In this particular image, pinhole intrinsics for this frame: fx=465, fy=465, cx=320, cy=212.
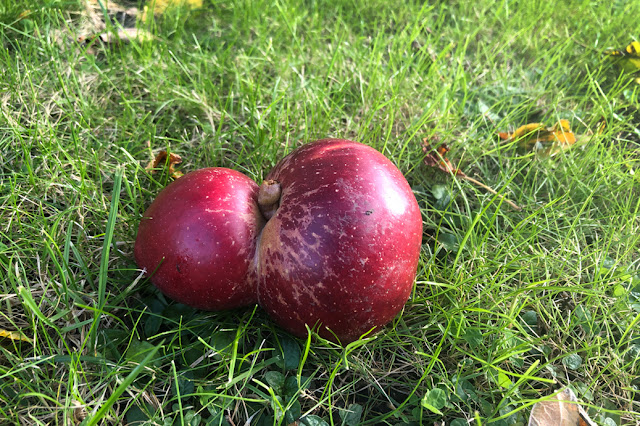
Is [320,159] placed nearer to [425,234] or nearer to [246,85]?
[425,234]

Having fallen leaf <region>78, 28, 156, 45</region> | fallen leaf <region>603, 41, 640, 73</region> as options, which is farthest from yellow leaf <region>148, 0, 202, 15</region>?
fallen leaf <region>603, 41, 640, 73</region>

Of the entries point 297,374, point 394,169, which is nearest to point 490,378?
point 297,374

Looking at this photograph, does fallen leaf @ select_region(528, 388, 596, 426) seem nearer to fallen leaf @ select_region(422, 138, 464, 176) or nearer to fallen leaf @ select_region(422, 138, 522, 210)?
fallen leaf @ select_region(422, 138, 522, 210)

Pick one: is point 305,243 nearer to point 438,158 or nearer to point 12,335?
point 12,335

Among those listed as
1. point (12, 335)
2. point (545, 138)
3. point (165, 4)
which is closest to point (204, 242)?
point (12, 335)

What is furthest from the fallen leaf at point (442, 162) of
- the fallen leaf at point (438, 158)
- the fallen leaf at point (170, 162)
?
the fallen leaf at point (170, 162)

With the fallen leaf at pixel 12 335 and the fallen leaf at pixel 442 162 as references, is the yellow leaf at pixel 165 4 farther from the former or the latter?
the fallen leaf at pixel 12 335
